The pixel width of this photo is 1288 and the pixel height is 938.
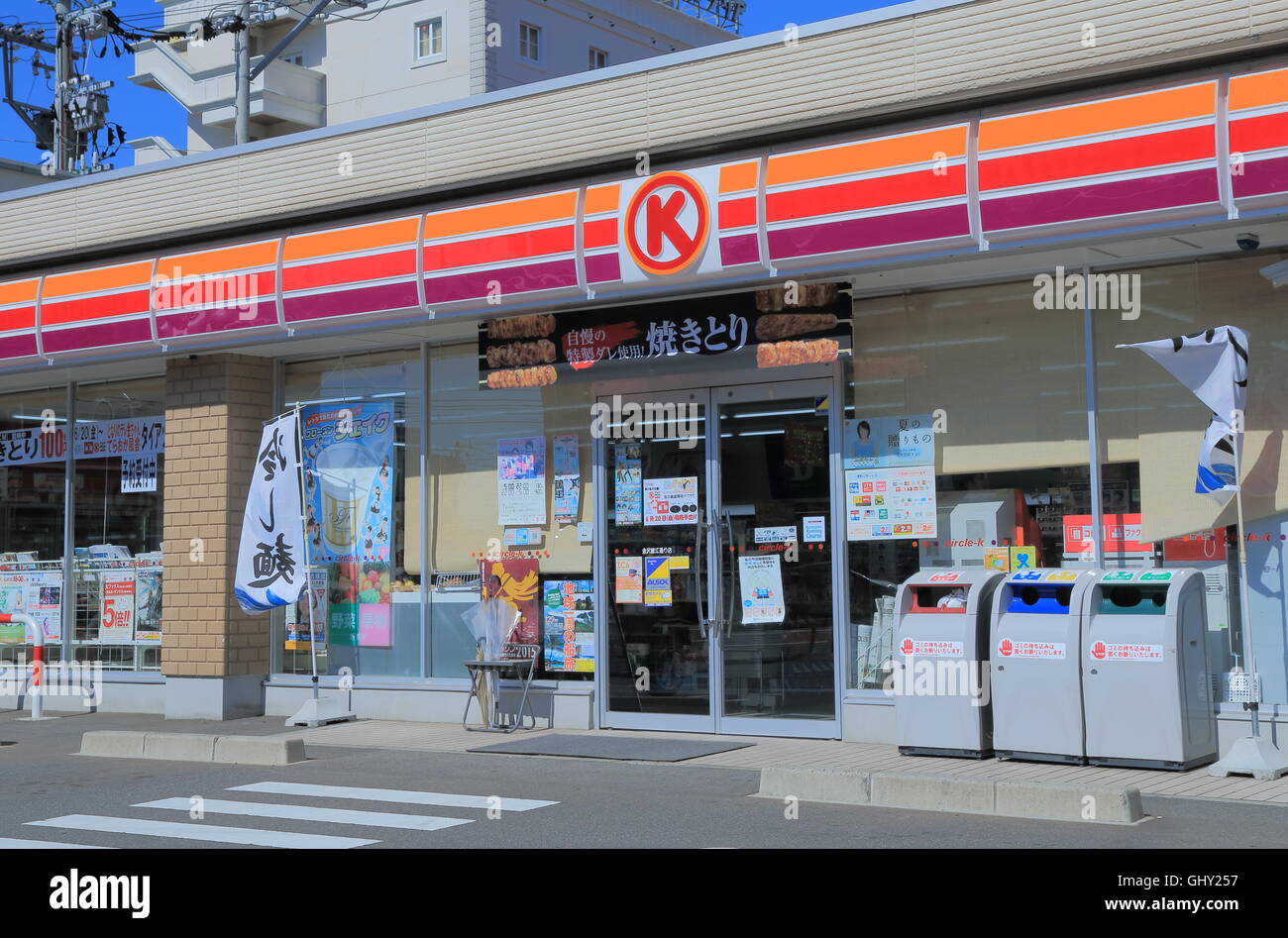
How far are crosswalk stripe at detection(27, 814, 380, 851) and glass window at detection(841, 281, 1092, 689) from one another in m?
4.95

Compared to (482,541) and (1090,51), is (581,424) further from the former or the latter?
(1090,51)

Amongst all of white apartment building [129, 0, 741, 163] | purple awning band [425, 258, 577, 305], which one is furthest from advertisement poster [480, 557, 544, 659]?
white apartment building [129, 0, 741, 163]

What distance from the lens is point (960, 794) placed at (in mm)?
8352

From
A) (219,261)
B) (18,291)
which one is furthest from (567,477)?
(18,291)

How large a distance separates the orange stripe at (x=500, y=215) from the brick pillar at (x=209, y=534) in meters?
3.14

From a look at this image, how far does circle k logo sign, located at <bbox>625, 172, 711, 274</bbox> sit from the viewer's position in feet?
37.2

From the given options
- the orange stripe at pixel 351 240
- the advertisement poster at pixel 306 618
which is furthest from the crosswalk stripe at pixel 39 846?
the orange stripe at pixel 351 240

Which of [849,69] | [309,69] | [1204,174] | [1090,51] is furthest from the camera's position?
[309,69]

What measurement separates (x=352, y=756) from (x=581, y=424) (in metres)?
3.57

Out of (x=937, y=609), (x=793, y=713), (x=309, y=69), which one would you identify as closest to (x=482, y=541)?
(x=793, y=713)

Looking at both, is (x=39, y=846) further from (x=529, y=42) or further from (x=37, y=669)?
(x=529, y=42)

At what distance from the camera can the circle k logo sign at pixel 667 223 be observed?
11.3 metres

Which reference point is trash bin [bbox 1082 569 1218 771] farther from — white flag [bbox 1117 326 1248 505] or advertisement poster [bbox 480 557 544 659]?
advertisement poster [bbox 480 557 544 659]

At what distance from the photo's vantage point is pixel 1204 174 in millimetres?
9219
